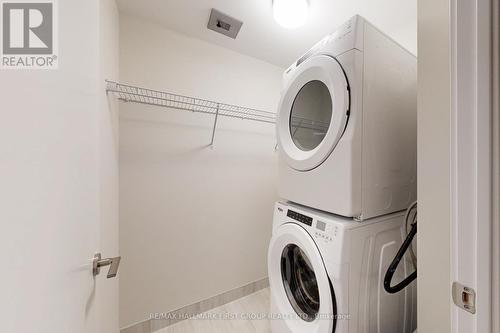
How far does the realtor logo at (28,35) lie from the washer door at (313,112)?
95cm

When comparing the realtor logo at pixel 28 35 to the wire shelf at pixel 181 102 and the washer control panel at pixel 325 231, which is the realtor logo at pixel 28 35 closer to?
the wire shelf at pixel 181 102

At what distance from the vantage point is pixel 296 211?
1091 millimetres

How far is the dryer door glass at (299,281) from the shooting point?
1.14 meters

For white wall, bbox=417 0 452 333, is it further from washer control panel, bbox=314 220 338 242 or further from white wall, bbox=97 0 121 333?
white wall, bbox=97 0 121 333

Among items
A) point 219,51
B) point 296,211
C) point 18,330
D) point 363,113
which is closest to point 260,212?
point 296,211

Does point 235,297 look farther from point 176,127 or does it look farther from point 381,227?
point 176,127

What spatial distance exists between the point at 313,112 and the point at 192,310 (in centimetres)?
A: 183

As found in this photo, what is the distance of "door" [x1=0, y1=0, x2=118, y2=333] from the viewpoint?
0.93 ft

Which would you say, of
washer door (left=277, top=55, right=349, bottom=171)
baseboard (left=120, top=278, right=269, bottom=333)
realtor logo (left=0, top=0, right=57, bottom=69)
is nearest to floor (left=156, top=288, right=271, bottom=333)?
baseboard (left=120, top=278, right=269, bottom=333)

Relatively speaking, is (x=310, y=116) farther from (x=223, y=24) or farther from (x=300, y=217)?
(x=223, y=24)

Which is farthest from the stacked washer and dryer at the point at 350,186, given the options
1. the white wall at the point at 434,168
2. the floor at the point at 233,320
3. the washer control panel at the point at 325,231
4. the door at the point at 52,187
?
the door at the point at 52,187

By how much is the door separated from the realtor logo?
0.7 inches

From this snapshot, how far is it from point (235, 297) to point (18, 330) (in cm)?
186

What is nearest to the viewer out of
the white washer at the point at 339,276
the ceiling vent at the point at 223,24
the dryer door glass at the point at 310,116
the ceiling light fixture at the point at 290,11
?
the white washer at the point at 339,276
